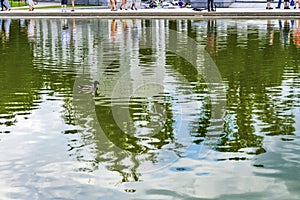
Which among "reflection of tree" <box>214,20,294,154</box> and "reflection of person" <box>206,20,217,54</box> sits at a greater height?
"reflection of person" <box>206,20,217,54</box>

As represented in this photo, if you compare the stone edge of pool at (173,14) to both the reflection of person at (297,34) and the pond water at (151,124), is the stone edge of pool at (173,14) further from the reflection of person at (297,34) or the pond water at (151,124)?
the pond water at (151,124)

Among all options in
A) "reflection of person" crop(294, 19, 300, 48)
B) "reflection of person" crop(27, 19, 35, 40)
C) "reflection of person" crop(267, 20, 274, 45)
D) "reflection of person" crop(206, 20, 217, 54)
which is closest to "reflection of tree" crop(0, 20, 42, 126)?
"reflection of person" crop(27, 19, 35, 40)

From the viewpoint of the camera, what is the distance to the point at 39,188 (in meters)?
7.23

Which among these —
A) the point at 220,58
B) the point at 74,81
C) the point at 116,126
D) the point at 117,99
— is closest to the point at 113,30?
the point at 220,58

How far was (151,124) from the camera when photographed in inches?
404

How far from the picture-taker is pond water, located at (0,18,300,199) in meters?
7.41

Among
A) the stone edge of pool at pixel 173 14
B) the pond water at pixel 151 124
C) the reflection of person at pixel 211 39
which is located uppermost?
the stone edge of pool at pixel 173 14

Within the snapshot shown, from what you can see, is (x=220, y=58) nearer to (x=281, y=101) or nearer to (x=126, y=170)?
(x=281, y=101)

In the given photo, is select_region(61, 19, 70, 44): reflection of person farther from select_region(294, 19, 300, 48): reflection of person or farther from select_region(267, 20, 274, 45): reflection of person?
select_region(294, 19, 300, 48): reflection of person

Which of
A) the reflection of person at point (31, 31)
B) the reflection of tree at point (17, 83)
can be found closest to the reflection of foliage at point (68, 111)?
the reflection of tree at point (17, 83)

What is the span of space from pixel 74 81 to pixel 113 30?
48.9 feet

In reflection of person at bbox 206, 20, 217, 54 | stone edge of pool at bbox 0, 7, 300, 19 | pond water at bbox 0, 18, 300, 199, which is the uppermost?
stone edge of pool at bbox 0, 7, 300, 19

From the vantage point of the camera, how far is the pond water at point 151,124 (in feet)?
24.3

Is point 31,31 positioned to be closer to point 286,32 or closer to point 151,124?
point 286,32
